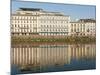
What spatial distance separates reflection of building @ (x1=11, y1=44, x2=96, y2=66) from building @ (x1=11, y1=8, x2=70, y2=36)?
6.7 inches

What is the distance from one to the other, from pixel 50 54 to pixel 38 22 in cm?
39

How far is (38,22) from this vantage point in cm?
254

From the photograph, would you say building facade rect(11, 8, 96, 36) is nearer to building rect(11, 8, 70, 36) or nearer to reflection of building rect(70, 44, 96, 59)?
building rect(11, 8, 70, 36)

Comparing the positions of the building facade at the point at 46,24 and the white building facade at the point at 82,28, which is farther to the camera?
the white building facade at the point at 82,28

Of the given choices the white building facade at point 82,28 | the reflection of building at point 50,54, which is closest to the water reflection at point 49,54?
the reflection of building at point 50,54

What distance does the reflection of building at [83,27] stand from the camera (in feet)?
8.77

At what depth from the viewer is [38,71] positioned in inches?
99.7

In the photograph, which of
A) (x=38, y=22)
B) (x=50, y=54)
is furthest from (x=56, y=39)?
(x=38, y=22)

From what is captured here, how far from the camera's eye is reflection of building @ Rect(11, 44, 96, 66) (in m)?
2.47

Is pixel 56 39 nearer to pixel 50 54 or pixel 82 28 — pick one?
pixel 50 54

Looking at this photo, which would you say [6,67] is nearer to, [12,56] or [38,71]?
[12,56]

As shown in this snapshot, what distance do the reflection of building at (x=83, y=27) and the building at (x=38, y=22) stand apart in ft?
0.26

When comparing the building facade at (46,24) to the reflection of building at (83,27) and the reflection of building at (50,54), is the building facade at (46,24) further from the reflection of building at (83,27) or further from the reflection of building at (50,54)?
the reflection of building at (50,54)

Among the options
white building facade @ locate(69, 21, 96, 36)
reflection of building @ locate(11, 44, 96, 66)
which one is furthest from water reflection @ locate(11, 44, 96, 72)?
white building facade @ locate(69, 21, 96, 36)
